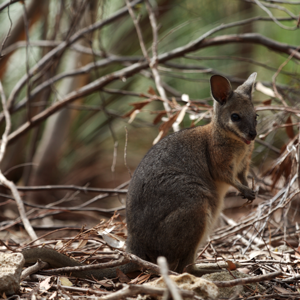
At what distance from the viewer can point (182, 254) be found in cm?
295

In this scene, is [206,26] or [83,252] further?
[206,26]

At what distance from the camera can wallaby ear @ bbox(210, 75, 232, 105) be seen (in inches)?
134

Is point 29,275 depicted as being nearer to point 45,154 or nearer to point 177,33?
point 45,154

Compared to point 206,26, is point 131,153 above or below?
below

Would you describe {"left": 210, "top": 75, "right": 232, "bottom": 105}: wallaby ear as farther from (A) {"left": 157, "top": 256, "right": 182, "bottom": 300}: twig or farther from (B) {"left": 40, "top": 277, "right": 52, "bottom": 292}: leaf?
(A) {"left": 157, "top": 256, "right": 182, "bottom": 300}: twig

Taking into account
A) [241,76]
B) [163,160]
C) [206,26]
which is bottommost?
[241,76]

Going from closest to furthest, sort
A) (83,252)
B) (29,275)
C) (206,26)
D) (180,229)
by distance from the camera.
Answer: (29,275), (180,229), (83,252), (206,26)

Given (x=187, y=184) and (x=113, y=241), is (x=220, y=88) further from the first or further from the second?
(x=113, y=241)

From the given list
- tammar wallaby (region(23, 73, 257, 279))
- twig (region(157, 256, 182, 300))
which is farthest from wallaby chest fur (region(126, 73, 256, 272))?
twig (region(157, 256, 182, 300))

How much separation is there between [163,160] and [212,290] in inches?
51.0

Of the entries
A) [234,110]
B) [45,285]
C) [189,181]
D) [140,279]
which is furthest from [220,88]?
[45,285]

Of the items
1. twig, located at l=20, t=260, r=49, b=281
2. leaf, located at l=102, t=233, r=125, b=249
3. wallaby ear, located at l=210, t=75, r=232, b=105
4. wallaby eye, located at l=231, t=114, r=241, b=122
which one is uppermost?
wallaby ear, located at l=210, t=75, r=232, b=105

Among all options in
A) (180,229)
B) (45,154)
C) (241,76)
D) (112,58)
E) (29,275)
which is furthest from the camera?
(241,76)

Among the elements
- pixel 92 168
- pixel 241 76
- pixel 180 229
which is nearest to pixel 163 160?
pixel 180 229
